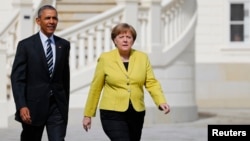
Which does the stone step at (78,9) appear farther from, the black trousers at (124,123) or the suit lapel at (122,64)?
the black trousers at (124,123)

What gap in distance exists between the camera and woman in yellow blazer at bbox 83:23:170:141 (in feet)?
26.9

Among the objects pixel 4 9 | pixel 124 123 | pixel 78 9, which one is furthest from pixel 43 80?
pixel 4 9

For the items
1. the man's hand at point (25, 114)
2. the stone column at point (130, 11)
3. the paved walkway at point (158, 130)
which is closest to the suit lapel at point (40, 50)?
the man's hand at point (25, 114)

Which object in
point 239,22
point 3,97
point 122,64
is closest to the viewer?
point 122,64

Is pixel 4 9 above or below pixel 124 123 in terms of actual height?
above

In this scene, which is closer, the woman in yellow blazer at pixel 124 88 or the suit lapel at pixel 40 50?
the woman in yellow blazer at pixel 124 88

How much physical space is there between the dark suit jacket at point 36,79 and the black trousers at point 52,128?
5 cm

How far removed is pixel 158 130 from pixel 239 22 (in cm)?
938

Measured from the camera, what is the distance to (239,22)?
81.3 feet

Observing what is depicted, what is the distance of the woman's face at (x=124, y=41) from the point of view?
8.24 metres

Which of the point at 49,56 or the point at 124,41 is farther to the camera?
the point at 49,56

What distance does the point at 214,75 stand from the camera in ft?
79.2

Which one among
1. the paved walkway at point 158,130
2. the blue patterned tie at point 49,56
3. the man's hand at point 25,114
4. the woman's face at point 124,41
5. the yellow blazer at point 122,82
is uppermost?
the woman's face at point 124,41

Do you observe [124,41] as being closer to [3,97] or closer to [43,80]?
[43,80]
